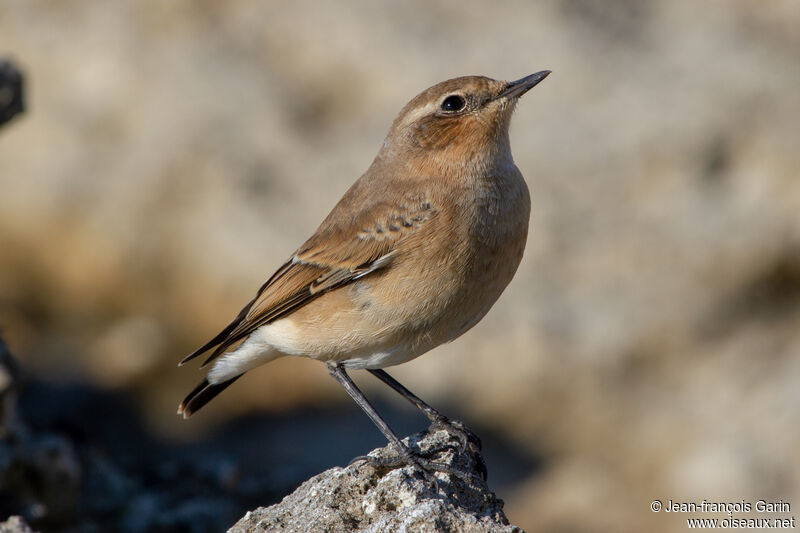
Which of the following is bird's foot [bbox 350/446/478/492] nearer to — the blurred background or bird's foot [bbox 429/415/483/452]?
bird's foot [bbox 429/415/483/452]

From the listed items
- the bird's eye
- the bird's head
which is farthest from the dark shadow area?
the bird's eye

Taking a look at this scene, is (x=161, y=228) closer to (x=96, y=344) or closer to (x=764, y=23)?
(x=96, y=344)

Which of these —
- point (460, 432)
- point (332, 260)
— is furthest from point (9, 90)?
point (460, 432)

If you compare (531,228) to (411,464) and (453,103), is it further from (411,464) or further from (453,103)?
(411,464)

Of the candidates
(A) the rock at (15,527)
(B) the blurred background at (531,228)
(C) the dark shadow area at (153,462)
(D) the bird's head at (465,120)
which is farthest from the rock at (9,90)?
(A) the rock at (15,527)

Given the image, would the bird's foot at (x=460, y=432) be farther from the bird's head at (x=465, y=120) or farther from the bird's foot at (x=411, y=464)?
the bird's head at (x=465, y=120)
